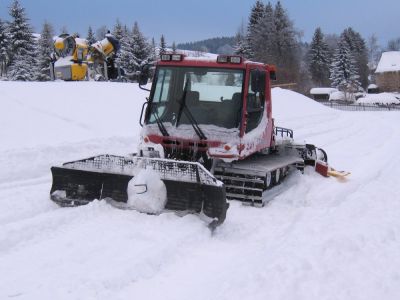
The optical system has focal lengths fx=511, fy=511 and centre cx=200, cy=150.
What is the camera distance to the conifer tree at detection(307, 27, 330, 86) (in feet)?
253

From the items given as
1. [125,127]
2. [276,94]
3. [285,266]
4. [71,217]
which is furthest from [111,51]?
[285,266]

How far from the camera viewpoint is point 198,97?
8.11 meters

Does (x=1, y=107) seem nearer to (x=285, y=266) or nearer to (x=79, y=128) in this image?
(x=79, y=128)

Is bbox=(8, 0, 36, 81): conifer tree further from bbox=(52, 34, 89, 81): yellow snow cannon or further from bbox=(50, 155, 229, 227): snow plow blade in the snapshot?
bbox=(50, 155, 229, 227): snow plow blade

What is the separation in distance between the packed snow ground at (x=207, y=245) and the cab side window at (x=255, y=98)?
1.23 m

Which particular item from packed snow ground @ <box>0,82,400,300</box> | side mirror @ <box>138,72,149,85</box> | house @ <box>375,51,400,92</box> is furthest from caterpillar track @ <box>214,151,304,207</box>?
house @ <box>375,51,400,92</box>

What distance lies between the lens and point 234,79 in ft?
26.0

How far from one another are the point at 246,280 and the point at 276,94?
27.0 metres

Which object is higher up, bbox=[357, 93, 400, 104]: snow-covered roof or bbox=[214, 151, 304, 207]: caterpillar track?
bbox=[214, 151, 304, 207]: caterpillar track

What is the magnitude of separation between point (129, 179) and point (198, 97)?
6.27 feet

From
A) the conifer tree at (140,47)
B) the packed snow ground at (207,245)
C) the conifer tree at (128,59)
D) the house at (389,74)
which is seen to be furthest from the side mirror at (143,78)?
the house at (389,74)

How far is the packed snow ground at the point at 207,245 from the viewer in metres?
4.64

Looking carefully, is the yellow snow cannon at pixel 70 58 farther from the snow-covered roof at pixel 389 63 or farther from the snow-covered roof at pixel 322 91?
the snow-covered roof at pixel 389 63

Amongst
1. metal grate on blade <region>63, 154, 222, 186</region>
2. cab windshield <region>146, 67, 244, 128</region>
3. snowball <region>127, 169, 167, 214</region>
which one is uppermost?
cab windshield <region>146, 67, 244, 128</region>
